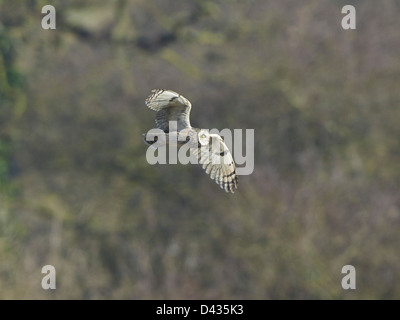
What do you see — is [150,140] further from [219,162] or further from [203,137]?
[219,162]

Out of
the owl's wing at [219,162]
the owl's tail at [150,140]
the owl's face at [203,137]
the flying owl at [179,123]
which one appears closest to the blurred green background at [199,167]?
the owl's wing at [219,162]

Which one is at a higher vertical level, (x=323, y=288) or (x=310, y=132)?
(x=310, y=132)

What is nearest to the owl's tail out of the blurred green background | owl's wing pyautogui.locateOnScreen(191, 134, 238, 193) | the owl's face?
the owl's face

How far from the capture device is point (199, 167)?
11188 mm

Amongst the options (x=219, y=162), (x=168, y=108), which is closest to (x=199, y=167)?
(x=219, y=162)

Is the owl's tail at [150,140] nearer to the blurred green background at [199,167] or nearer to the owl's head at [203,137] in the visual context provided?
the owl's head at [203,137]

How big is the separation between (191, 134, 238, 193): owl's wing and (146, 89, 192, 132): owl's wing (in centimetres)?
31

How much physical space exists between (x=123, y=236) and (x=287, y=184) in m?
2.37

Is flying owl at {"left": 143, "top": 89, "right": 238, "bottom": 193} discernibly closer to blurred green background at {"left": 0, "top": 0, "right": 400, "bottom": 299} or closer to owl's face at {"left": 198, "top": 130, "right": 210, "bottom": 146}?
owl's face at {"left": 198, "top": 130, "right": 210, "bottom": 146}

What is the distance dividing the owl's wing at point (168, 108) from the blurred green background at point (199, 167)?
5949mm

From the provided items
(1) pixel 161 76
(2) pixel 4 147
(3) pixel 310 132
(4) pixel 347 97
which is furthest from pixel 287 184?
(2) pixel 4 147

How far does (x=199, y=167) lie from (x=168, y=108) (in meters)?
6.20

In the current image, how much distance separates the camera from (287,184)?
11.4 metres

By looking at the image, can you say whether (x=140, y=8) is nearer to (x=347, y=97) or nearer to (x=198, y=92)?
(x=198, y=92)
